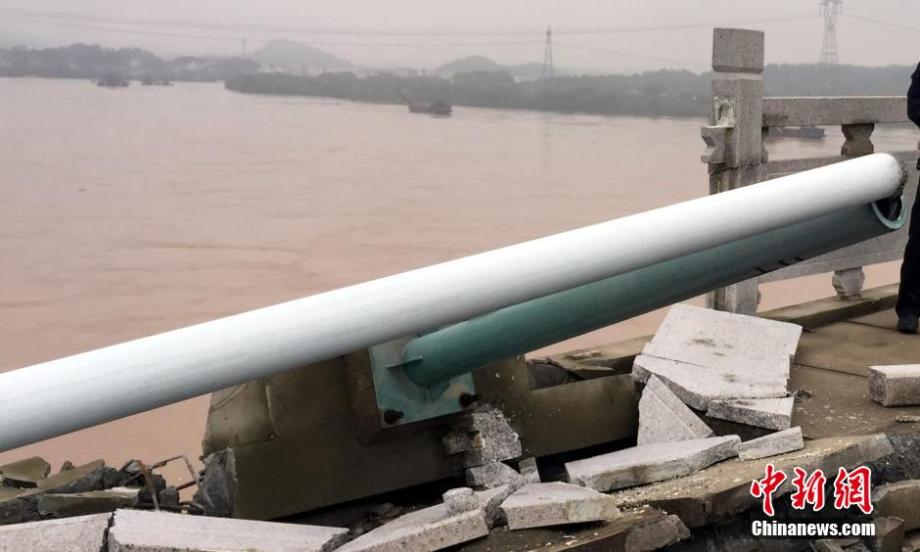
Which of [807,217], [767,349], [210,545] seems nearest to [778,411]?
[767,349]

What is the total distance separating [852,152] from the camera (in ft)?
19.8

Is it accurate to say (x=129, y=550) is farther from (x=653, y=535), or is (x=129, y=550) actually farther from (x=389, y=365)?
(x=653, y=535)

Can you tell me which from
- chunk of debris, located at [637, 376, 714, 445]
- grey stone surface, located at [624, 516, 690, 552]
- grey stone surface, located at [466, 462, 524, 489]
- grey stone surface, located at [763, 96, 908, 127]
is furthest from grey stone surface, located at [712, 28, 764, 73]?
grey stone surface, located at [624, 516, 690, 552]

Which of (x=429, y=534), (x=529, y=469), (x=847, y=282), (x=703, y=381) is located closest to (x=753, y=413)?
(x=703, y=381)

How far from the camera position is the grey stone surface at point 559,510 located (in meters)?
2.72

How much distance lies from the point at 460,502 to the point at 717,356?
1788mm

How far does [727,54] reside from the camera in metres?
5.37

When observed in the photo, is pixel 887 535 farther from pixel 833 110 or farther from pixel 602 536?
pixel 833 110

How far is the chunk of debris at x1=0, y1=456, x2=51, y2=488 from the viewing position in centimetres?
395

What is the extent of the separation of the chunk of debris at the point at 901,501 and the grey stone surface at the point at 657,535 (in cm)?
88

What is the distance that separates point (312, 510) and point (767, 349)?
221cm

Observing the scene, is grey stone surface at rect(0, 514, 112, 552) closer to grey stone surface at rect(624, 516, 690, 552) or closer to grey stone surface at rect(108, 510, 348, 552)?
grey stone surface at rect(108, 510, 348, 552)

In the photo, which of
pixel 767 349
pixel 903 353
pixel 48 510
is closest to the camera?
pixel 48 510

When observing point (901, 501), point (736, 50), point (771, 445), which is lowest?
point (901, 501)
